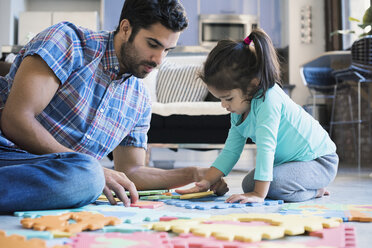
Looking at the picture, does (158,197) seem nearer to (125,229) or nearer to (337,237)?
(125,229)

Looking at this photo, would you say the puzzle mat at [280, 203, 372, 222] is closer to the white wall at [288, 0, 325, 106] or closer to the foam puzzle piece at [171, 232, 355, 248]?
the foam puzzle piece at [171, 232, 355, 248]

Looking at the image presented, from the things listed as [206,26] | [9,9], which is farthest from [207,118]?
[9,9]

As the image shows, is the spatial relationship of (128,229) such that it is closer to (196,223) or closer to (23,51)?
(196,223)

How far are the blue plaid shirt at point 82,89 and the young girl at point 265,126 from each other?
334 millimetres

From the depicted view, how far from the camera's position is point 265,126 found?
1.40 metres

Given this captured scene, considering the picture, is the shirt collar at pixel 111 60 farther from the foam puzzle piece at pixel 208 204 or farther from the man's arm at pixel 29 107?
the foam puzzle piece at pixel 208 204

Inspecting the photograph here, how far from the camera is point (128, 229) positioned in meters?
0.85

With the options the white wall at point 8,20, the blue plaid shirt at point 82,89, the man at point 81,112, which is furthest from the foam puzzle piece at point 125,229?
the white wall at point 8,20

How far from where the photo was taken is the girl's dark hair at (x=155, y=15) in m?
1.38

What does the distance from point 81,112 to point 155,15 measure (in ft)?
1.30

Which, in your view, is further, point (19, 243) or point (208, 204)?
point (208, 204)

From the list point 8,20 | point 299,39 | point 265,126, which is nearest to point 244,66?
point 265,126

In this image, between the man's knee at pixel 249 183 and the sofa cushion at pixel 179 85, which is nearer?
the man's knee at pixel 249 183

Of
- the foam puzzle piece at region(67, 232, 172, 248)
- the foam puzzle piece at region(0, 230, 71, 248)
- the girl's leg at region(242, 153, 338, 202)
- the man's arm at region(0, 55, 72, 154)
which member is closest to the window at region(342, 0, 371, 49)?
the girl's leg at region(242, 153, 338, 202)
